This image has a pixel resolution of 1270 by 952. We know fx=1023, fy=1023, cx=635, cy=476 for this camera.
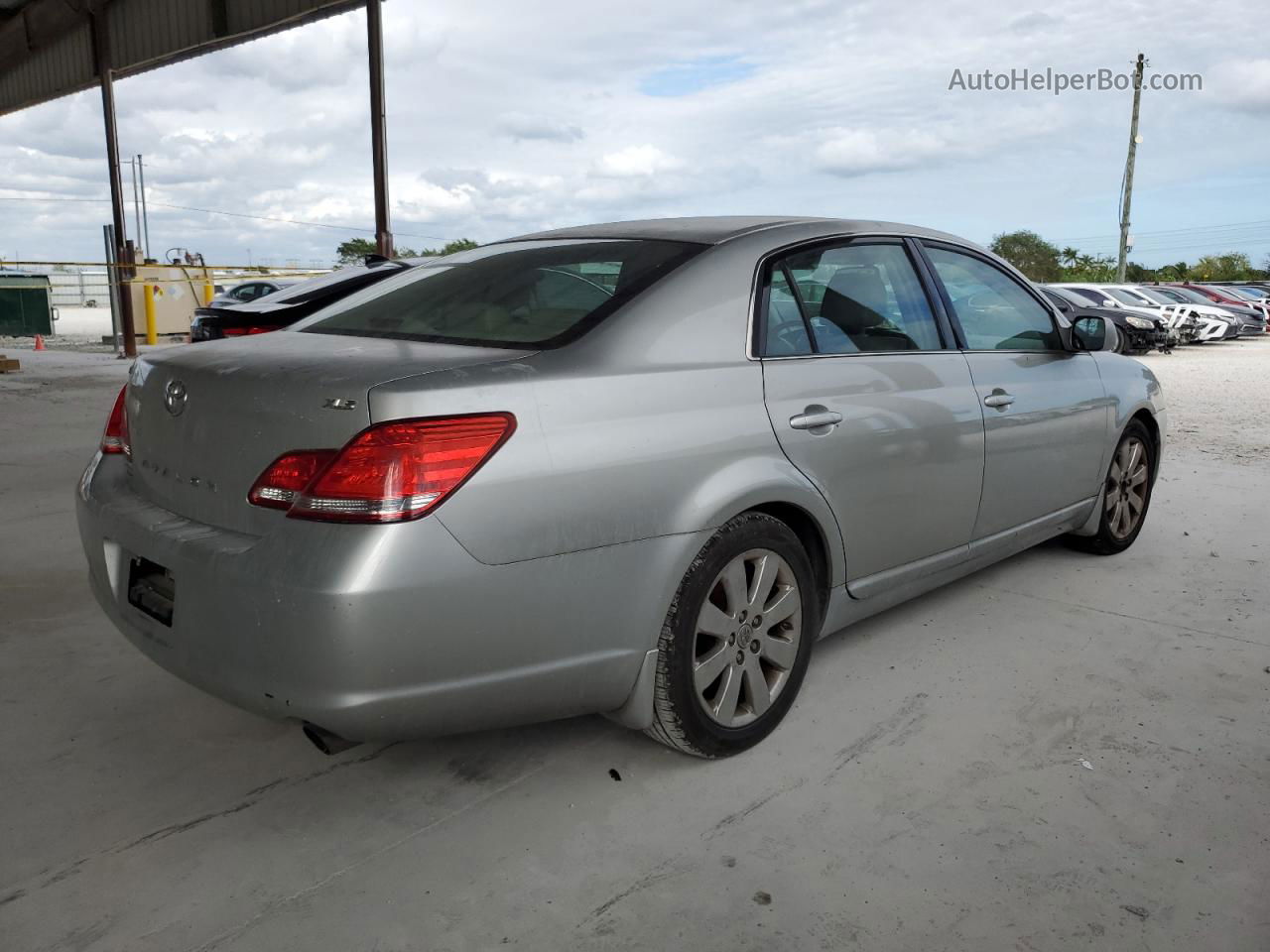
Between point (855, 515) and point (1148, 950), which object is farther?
point (855, 515)

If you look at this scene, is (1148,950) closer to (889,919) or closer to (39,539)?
(889,919)

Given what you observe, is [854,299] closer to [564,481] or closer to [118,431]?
[564,481]

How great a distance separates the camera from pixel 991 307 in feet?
12.7

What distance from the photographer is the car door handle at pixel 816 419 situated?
2.83 meters

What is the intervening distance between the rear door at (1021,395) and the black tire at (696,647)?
3.77 ft

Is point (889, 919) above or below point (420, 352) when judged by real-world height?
below

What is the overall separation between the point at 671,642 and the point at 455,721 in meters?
0.57

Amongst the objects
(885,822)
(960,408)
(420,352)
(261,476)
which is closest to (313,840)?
(261,476)

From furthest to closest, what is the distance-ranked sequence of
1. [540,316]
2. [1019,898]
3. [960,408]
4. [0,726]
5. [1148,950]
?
1. [960,408]
2. [0,726]
3. [540,316]
4. [1019,898]
5. [1148,950]

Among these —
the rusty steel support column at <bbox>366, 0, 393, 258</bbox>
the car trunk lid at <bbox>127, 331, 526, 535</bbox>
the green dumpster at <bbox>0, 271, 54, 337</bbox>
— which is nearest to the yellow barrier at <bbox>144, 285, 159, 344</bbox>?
the green dumpster at <bbox>0, 271, 54, 337</bbox>

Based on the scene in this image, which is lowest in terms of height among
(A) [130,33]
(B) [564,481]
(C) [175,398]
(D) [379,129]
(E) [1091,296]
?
(B) [564,481]

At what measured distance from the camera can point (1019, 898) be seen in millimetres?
2172

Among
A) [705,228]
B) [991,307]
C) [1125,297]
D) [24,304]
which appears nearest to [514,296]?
[705,228]

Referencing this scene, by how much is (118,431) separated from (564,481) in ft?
4.76
